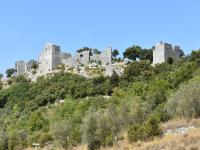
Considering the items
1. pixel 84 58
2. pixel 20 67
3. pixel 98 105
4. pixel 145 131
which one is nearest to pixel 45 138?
pixel 98 105

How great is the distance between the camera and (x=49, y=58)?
4168 inches

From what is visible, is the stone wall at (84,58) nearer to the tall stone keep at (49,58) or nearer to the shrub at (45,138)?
the tall stone keep at (49,58)

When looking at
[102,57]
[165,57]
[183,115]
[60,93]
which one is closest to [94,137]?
[183,115]

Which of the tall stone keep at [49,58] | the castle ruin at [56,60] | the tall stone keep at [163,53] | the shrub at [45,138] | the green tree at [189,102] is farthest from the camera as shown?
the tall stone keep at [49,58]

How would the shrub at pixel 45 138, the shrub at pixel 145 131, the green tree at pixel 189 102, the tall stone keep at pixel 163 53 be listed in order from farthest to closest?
1. the tall stone keep at pixel 163 53
2. the shrub at pixel 45 138
3. the green tree at pixel 189 102
4. the shrub at pixel 145 131

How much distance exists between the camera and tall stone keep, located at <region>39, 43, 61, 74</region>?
344ft

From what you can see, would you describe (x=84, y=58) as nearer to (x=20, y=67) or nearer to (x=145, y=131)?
(x=20, y=67)

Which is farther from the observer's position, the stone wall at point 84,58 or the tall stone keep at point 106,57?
the stone wall at point 84,58

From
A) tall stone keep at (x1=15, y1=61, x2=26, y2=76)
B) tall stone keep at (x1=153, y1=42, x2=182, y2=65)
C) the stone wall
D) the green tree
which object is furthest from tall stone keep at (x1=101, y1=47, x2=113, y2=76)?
the green tree

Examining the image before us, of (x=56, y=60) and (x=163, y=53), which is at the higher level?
(x=56, y=60)

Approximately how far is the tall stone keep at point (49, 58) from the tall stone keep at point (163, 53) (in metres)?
21.0

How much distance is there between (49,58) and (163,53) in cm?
2403

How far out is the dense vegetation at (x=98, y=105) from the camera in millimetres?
42312

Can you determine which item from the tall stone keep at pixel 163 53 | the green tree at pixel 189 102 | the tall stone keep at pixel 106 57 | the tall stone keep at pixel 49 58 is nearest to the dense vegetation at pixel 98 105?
the green tree at pixel 189 102
